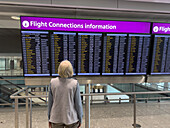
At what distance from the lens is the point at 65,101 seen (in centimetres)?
183

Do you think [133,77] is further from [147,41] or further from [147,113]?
[147,113]

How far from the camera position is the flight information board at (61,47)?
316 centimetres

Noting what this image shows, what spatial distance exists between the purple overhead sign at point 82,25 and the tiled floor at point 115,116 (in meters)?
2.59

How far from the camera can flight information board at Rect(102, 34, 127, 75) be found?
3.33 m

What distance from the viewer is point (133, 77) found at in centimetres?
363

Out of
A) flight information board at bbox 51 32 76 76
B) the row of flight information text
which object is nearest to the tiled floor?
the row of flight information text

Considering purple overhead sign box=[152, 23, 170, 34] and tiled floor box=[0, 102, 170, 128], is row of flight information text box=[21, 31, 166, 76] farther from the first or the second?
tiled floor box=[0, 102, 170, 128]

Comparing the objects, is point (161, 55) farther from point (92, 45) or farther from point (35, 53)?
point (35, 53)

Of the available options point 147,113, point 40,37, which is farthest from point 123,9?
point 147,113

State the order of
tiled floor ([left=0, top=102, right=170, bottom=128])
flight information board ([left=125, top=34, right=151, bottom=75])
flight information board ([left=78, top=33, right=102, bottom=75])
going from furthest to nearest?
tiled floor ([left=0, top=102, right=170, bottom=128]) → flight information board ([left=125, top=34, right=151, bottom=75]) → flight information board ([left=78, top=33, right=102, bottom=75])

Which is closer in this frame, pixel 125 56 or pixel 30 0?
pixel 30 0

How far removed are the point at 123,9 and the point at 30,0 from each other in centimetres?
221

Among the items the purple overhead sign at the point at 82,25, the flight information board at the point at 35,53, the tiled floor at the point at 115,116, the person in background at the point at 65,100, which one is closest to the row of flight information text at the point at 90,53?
the flight information board at the point at 35,53

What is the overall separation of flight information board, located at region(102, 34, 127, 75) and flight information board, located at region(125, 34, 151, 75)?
0.15m
